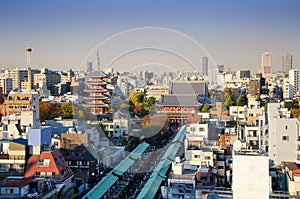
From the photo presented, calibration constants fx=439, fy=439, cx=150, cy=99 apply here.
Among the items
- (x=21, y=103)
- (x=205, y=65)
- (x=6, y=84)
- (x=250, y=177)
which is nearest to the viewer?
(x=250, y=177)

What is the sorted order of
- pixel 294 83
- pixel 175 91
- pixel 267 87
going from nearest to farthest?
pixel 175 91 < pixel 267 87 < pixel 294 83

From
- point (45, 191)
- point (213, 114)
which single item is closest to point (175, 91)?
point (213, 114)

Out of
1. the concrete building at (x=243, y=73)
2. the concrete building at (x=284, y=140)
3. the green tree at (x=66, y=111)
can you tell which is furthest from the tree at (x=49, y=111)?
the concrete building at (x=243, y=73)

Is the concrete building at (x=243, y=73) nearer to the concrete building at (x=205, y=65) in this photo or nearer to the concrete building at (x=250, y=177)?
the concrete building at (x=205, y=65)

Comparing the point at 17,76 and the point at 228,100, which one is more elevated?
the point at 17,76

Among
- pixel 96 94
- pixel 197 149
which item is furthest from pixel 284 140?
pixel 96 94

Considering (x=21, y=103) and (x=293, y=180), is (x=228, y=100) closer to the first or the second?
(x=21, y=103)

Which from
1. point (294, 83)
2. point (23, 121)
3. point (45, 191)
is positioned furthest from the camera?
point (294, 83)

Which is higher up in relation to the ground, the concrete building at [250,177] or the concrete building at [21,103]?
the concrete building at [21,103]

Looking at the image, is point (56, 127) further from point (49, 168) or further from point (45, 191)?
point (45, 191)
